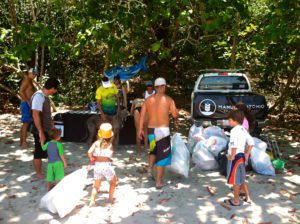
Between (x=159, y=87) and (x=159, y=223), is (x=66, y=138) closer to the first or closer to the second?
(x=159, y=87)

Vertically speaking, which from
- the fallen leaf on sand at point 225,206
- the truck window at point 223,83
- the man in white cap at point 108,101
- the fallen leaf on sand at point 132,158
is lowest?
the fallen leaf on sand at point 225,206

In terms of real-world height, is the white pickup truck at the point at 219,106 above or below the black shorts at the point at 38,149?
above

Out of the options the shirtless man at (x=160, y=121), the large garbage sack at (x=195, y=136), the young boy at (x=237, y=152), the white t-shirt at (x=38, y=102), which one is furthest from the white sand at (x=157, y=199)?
the white t-shirt at (x=38, y=102)

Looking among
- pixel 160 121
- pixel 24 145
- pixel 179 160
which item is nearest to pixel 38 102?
pixel 160 121

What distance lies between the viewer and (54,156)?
5.61m

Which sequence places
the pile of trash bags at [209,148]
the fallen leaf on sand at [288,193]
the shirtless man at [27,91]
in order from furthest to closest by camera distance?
the shirtless man at [27,91] < the pile of trash bags at [209,148] < the fallen leaf on sand at [288,193]

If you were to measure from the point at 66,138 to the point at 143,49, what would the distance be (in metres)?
9.30

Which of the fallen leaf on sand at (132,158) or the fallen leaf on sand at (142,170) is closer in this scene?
the fallen leaf on sand at (142,170)

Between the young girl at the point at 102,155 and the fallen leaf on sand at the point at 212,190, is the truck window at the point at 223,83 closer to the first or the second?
the fallen leaf on sand at the point at 212,190

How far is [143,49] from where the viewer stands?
17.5 metres

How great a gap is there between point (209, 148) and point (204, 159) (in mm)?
277

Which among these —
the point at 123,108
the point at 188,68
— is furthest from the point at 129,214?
the point at 188,68

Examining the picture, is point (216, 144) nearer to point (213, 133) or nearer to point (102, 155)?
point (213, 133)

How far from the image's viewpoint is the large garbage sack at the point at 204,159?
7.14m
